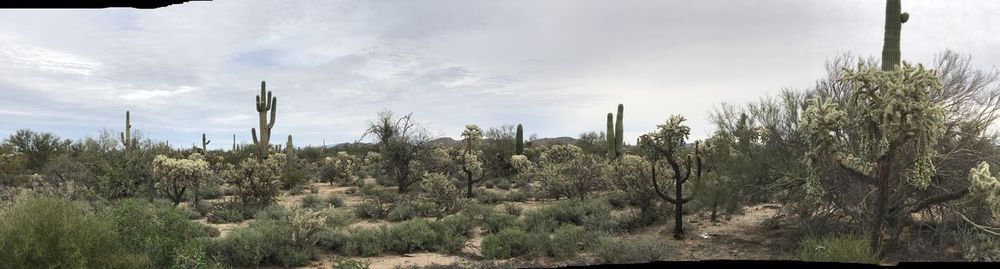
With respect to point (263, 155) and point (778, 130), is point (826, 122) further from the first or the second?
point (263, 155)

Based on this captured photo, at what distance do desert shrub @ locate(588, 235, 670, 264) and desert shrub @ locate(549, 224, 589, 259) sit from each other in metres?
0.40

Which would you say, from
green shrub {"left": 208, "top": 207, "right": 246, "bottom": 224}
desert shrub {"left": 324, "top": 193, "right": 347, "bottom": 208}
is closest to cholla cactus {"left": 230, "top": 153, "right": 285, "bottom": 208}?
green shrub {"left": 208, "top": 207, "right": 246, "bottom": 224}

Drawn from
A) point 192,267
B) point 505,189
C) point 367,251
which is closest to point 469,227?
point 367,251

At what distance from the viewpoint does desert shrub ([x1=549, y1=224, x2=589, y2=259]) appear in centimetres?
1130

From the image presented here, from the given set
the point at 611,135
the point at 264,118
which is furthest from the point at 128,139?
the point at 611,135

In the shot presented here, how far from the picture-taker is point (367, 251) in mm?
11727

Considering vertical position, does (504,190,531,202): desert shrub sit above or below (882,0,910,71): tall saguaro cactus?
below

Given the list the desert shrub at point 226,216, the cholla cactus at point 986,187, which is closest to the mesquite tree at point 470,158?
the desert shrub at point 226,216

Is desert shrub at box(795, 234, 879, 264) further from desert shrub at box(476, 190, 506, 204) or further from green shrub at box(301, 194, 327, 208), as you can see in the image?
green shrub at box(301, 194, 327, 208)

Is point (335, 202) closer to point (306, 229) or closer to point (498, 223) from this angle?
point (498, 223)

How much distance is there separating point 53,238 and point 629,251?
7908 millimetres

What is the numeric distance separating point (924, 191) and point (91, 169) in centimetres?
2360

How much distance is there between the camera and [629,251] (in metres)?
10.5

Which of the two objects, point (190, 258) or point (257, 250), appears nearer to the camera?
point (190, 258)
